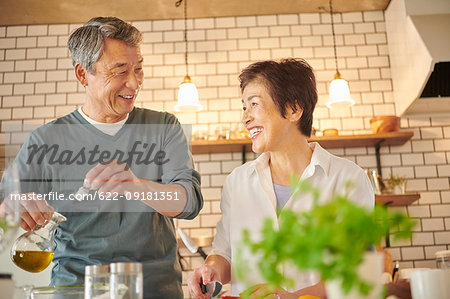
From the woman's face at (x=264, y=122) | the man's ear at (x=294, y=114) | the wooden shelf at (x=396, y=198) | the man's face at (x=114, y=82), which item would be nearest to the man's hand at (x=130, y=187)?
the man's face at (x=114, y=82)

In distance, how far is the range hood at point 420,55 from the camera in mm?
4199

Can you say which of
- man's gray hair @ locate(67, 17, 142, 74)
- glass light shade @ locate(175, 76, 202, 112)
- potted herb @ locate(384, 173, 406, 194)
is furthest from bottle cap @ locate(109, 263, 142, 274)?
potted herb @ locate(384, 173, 406, 194)

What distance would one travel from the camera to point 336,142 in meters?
4.57

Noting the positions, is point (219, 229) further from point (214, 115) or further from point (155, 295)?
point (214, 115)

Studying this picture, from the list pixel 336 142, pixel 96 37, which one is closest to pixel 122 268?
pixel 96 37

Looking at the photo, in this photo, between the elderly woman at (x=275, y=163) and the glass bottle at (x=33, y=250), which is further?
the elderly woman at (x=275, y=163)

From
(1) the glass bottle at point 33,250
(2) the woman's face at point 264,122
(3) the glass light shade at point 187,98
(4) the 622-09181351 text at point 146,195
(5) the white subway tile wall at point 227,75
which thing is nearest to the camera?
(1) the glass bottle at point 33,250

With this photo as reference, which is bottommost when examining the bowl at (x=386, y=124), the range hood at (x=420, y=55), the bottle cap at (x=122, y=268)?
the bottle cap at (x=122, y=268)

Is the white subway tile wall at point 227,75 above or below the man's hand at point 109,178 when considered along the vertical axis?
above

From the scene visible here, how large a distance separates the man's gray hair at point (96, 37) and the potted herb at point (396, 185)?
3.22 m

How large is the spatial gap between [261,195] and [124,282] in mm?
1170

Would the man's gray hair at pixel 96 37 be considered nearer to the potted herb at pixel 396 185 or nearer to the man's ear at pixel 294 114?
the man's ear at pixel 294 114

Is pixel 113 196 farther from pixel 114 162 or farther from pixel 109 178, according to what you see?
pixel 109 178

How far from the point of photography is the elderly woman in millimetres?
2039
